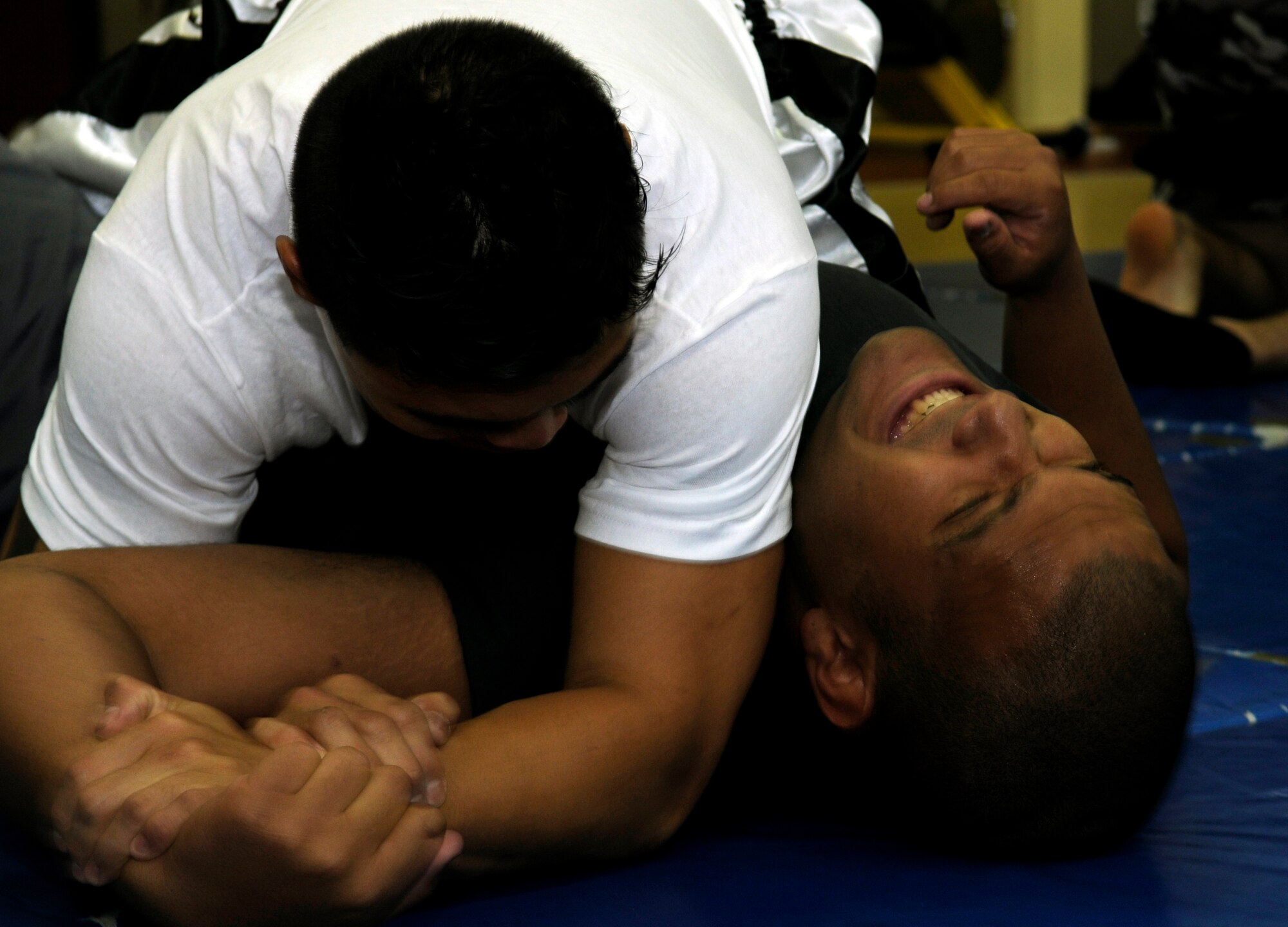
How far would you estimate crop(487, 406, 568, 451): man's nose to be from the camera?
98 cm

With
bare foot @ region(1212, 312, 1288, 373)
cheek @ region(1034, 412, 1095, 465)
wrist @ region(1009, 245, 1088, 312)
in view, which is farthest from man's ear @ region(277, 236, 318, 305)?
bare foot @ region(1212, 312, 1288, 373)

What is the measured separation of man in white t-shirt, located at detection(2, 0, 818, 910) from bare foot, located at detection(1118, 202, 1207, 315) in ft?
6.03

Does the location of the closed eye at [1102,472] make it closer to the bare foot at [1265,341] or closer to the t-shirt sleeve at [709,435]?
the t-shirt sleeve at [709,435]

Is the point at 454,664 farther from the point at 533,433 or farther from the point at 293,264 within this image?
the point at 293,264

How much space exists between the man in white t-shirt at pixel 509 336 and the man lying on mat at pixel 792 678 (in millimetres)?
20

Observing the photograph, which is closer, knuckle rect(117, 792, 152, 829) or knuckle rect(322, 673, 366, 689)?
knuckle rect(117, 792, 152, 829)

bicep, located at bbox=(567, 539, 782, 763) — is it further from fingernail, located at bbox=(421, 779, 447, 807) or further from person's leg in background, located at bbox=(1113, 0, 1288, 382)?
person's leg in background, located at bbox=(1113, 0, 1288, 382)

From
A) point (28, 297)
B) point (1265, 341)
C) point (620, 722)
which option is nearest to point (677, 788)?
point (620, 722)

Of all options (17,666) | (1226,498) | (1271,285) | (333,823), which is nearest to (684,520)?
(333,823)

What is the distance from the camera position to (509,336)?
0.85 m

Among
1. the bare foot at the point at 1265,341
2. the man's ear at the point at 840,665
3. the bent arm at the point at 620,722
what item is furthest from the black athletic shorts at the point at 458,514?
the bare foot at the point at 1265,341

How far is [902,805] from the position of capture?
3.48 ft

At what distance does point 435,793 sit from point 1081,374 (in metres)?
0.90

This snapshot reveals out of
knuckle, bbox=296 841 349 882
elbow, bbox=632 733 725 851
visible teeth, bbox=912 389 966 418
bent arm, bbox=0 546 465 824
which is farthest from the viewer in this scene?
visible teeth, bbox=912 389 966 418
